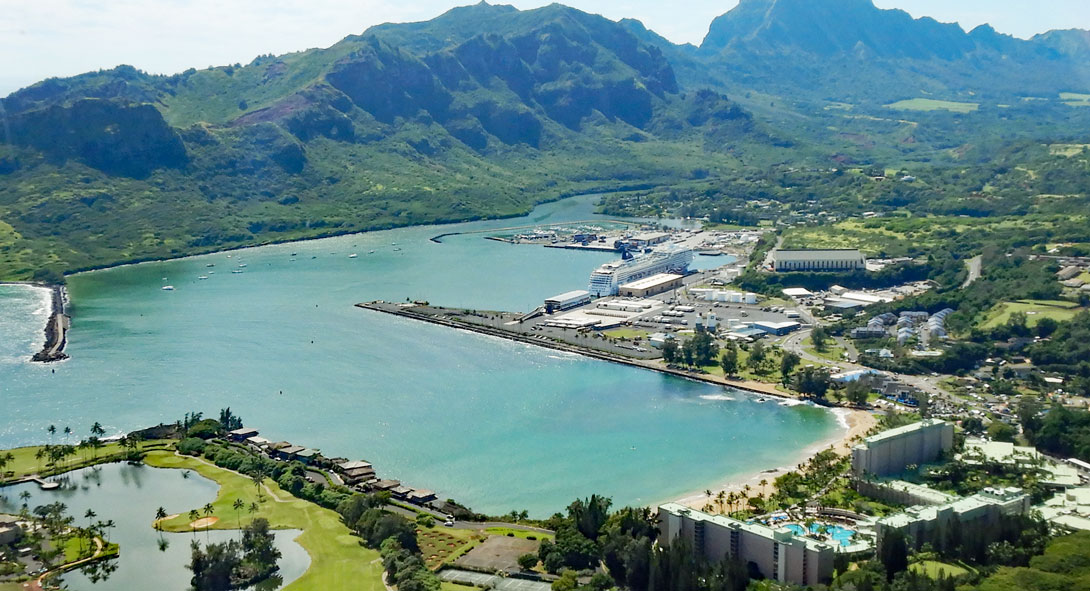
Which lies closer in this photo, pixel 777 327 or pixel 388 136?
pixel 777 327

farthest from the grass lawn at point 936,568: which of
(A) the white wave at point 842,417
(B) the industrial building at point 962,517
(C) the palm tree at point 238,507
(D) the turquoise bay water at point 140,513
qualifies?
(C) the palm tree at point 238,507

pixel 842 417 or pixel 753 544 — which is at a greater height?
pixel 753 544

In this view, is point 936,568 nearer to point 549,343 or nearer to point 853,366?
point 853,366

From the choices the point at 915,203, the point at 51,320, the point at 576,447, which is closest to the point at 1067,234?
the point at 915,203

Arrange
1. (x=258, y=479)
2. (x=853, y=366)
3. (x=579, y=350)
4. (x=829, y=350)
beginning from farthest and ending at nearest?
(x=579, y=350)
(x=829, y=350)
(x=853, y=366)
(x=258, y=479)

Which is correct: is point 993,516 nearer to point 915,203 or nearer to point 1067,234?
point 1067,234

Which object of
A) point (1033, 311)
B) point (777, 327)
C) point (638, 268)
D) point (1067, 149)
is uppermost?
point (1067, 149)

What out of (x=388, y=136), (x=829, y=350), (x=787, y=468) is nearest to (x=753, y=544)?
(x=787, y=468)

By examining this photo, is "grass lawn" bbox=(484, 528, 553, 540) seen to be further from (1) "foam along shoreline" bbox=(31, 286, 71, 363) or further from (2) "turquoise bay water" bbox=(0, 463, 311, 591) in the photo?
(1) "foam along shoreline" bbox=(31, 286, 71, 363)
